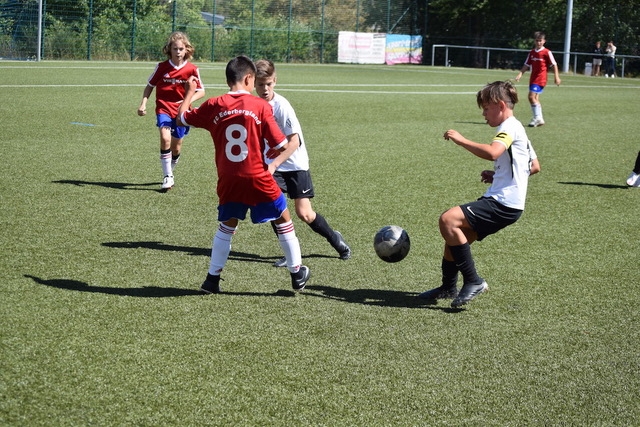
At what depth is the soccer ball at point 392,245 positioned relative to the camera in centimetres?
657

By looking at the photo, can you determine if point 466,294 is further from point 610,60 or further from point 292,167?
point 610,60

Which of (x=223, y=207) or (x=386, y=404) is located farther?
(x=223, y=207)

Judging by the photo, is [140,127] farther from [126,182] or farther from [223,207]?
[223,207]

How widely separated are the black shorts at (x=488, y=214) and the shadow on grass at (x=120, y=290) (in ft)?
6.66

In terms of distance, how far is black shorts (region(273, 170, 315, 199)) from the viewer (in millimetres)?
6977

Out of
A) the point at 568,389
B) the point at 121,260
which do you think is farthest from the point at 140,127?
the point at 568,389

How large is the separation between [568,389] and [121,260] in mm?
3789

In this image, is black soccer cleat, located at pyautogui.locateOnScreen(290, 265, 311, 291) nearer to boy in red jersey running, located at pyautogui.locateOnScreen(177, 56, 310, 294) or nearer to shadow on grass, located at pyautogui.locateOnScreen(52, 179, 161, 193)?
boy in red jersey running, located at pyautogui.locateOnScreen(177, 56, 310, 294)

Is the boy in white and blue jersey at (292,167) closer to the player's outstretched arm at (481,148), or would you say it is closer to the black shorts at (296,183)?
the black shorts at (296,183)

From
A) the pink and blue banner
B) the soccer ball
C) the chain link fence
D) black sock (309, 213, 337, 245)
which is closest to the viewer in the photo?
the soccer ball

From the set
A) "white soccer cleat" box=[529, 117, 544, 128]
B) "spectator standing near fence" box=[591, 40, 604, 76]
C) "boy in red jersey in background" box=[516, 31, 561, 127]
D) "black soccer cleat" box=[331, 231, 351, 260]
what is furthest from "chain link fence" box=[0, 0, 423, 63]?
"black soccer cleat" box=[331, 231, 351, 260]

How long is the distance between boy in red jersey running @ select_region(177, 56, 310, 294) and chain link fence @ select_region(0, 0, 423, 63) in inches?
1063

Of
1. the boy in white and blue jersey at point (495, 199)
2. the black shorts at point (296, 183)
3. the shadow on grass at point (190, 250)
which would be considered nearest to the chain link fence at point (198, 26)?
the shadow on grass at point (190, 250)

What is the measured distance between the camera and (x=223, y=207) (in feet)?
19.3
